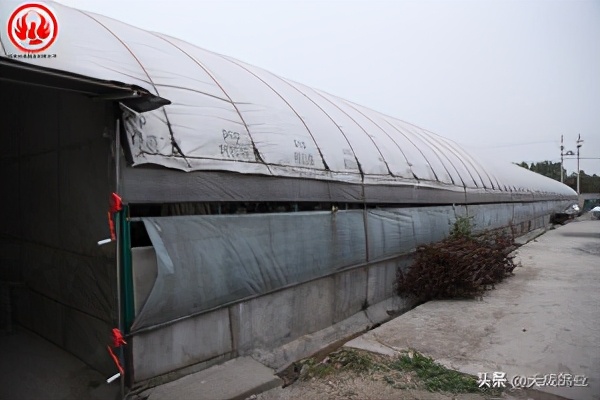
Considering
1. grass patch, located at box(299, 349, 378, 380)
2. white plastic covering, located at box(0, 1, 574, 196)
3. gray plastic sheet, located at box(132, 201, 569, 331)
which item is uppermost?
white plastic covering, located at box(0, 1, 574, 196)

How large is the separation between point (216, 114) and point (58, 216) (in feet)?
7.12

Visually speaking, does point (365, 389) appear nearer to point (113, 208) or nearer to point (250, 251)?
point (250, 251)

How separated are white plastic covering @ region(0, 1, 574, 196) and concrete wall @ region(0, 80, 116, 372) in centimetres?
47

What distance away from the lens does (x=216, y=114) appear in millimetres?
4676

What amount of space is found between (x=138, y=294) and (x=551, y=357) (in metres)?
4.58

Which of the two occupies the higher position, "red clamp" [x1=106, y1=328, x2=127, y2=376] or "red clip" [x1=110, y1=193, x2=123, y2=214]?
"red clip" [x1=110, y1=193, x2=123, y2=214]

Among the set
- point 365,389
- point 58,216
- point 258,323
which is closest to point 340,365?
point 365,389

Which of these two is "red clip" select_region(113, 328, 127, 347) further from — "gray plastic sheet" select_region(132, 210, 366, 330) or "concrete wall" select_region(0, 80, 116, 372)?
"concrete wall" select_region(0, 80, 116, 372)

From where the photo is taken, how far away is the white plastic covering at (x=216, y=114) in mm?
3781

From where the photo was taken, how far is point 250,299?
4.70 meters

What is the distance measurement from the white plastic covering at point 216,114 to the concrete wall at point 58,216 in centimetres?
47

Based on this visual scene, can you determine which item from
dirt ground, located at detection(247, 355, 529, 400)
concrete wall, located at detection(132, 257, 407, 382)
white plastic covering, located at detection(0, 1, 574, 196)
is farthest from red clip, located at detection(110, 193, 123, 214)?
dirt ground, located at detection(247, 355, 529, 400)

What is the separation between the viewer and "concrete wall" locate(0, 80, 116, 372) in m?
3.83

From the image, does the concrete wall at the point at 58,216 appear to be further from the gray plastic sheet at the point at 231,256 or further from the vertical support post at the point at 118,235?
the gray plastic sheet at the point at 231,256
